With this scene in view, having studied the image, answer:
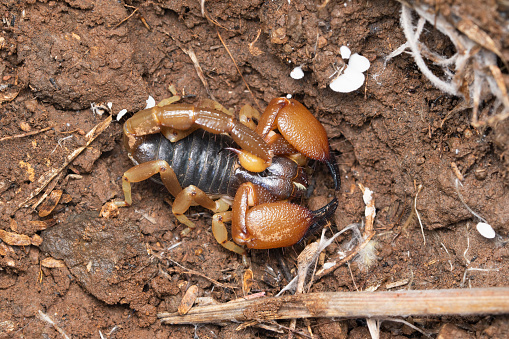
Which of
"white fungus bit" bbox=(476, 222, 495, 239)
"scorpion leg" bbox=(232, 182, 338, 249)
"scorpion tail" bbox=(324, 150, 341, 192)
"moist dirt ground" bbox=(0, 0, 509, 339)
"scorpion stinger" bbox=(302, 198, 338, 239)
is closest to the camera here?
"white fungus bit" bbox=(476, 222, 495, 239)

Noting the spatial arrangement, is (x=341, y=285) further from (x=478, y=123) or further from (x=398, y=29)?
(x=398, y=29)

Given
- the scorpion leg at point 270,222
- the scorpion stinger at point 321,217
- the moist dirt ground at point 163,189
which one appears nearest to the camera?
the moist dirt ground at point 163,189

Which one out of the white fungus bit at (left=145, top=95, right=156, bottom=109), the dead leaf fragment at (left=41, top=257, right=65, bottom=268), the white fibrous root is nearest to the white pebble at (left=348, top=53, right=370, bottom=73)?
the white fibrous root

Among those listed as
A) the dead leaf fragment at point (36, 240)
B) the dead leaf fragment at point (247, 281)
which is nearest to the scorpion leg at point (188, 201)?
the dead leaf fragment at point (247, 281)

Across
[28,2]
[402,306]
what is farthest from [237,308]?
[28,2]

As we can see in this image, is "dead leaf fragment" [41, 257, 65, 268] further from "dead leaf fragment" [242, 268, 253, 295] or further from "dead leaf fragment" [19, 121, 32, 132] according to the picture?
"dead leaf fragment" [242, 268, 253, 295]

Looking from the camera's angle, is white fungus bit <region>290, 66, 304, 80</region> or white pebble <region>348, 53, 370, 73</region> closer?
white pebble <region>348, 53, 370, 73</region>

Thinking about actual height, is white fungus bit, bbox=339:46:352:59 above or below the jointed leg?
above

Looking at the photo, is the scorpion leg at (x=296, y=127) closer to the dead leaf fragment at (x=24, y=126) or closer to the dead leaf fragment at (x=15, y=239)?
the dead leaf fragment at (x=24, y=126)
